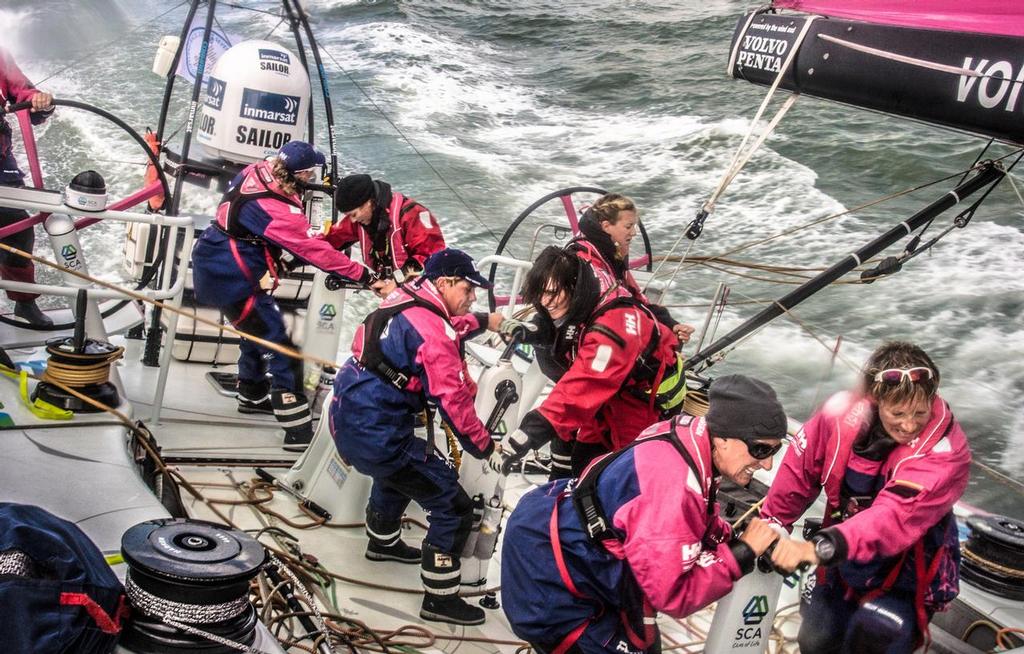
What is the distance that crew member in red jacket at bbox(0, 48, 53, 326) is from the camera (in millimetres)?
5234

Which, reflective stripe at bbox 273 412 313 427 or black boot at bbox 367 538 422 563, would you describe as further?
reflective stripe at bbox 273 412 313 427

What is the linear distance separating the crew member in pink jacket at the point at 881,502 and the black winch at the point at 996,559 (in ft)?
3.54

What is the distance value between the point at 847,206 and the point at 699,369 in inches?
275

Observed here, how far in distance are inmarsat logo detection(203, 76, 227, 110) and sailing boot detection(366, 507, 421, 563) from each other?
2776 millimetres

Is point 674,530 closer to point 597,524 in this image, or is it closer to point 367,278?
point 597,524

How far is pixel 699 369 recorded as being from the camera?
17.2ft

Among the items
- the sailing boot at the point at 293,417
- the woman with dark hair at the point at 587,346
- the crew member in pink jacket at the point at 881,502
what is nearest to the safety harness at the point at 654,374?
the woman with dark hair at the point at 587,346

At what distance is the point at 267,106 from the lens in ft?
18.6

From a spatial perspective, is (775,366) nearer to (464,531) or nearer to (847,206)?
(847,206)

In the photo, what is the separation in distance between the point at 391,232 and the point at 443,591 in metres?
1.97

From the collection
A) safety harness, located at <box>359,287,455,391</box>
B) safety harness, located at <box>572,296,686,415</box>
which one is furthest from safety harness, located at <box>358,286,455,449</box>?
safety harness, located at <box>572,296,686,415</box>

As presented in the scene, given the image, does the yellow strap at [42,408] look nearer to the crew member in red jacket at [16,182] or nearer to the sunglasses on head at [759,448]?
the crew member in red jacket at [16,182]

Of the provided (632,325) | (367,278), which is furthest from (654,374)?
(367,278)

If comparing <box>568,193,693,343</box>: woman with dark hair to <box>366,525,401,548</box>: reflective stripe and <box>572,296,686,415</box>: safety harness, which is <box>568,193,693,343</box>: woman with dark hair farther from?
<box>366,525,401,548</box>: reflective stripe
